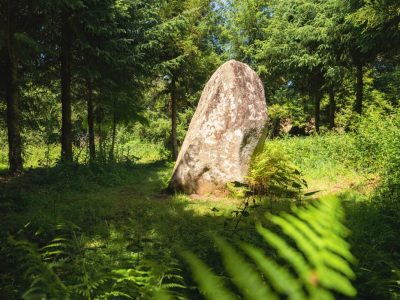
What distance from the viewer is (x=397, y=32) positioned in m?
11.9

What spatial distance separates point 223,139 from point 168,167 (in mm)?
6750

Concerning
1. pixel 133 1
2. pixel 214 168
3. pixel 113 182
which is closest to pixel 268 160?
pixel 214 168

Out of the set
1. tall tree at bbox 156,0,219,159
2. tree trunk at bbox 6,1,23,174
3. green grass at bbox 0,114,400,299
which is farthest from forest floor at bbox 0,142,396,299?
tall tree at bbox 156,0,219,159

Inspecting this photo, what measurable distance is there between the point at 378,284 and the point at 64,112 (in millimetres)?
11089

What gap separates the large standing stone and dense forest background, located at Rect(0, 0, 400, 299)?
0.42 meters

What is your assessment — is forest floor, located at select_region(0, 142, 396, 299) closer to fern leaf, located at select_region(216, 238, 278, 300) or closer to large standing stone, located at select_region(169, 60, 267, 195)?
large standing stone, located at select_region(169, 60, 267, 195)

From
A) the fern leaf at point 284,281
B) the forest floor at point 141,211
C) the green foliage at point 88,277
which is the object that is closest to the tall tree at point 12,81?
the forest floor at point 141,211

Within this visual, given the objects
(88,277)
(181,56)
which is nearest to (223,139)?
(88,277)

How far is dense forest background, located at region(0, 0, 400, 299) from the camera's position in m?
2.25

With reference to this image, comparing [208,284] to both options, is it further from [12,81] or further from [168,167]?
[168,167]

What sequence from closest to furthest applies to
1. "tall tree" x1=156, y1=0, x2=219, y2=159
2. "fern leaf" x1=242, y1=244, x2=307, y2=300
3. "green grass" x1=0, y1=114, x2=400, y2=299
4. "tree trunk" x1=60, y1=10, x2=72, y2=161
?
"fern leaf" x1=242, y1=244, x2=307, y2=300
"green grass" x1=0, y1=114, x2=400, y2=299
"tree trunk" x1=60, y1=10, x2=72, y2=161
"tall tree" x1=156, y1=0, x2=219, y2=159

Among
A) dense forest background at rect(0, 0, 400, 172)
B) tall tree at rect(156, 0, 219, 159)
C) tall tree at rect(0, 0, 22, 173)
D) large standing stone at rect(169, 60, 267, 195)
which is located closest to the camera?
large standing stone at rect(169, 60, 267, 195)

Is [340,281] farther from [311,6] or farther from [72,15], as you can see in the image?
[311,6]

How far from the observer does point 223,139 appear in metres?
7.83
